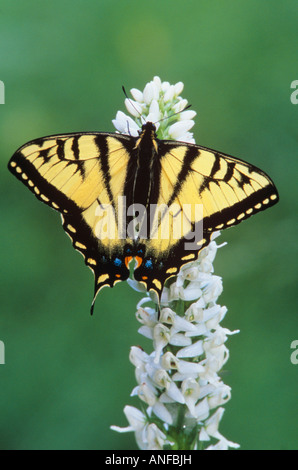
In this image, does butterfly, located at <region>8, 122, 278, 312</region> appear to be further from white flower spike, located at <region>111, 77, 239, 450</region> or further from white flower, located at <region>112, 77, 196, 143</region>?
white flower spike, located at <region>111, 77, 239, 450</region>

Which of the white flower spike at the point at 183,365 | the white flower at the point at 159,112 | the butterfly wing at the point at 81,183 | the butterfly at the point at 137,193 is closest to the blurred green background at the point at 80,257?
the white flower spike at the point at 183,365

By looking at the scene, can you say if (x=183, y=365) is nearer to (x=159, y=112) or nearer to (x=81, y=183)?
(x=81, y=183)

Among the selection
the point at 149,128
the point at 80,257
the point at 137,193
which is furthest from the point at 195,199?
the point at 80,257

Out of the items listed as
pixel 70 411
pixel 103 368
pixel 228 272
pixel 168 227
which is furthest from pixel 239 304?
pixel 168 227

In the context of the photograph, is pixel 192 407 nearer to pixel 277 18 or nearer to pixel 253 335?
pixel 253 335

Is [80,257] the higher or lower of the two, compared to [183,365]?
higher

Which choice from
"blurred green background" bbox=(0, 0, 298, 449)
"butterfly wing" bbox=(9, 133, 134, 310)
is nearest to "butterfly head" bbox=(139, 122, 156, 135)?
"butterfly wing" bbox=(9, 133, 134, 310)
